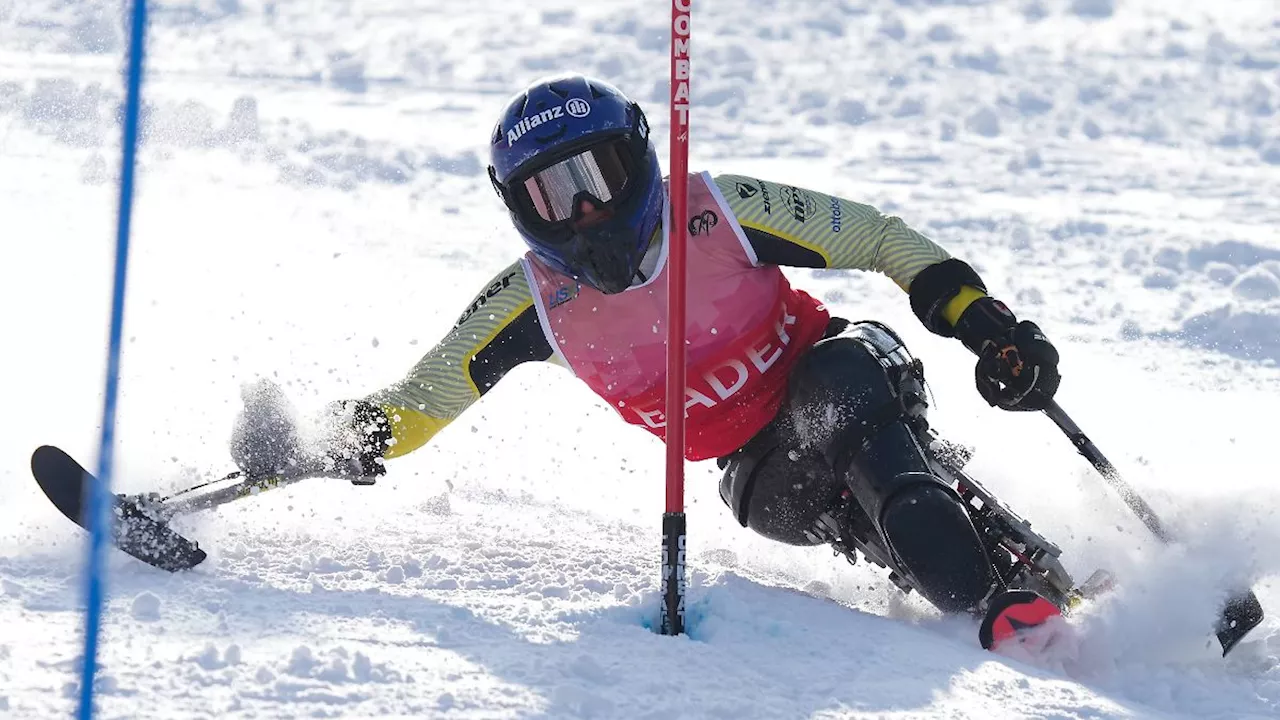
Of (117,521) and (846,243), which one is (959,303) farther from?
(117,521)

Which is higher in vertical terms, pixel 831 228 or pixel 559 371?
pixel 831 228

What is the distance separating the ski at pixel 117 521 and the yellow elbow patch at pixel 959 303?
1.94 meters

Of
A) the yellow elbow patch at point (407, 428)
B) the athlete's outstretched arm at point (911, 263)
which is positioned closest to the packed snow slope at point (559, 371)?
the yellow elbow patch at point (407, 428)

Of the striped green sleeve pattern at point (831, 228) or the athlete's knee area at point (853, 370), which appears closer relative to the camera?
the athlete's knee area at point (853, 370)

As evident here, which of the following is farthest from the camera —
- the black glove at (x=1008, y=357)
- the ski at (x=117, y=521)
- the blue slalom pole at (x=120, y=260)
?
the black glove at (x=1008, y=357)

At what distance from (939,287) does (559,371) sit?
12.3 feet

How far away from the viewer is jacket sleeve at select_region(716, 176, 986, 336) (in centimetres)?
407

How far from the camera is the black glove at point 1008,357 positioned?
3885 mm

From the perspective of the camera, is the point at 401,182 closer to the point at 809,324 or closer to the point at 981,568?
the point at 809,324

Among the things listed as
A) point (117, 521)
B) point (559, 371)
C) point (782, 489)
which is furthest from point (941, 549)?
point (559, 371)

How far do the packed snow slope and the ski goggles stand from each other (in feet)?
2.89

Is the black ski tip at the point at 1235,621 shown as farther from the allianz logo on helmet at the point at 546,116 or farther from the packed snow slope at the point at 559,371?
the allianz logo on helmet at the point at 546,116

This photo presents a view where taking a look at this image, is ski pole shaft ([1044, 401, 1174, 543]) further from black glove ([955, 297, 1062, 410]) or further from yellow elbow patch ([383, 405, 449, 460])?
yellow elbow patch ([383, 405, 449, 460])

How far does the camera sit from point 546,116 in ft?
12.3
